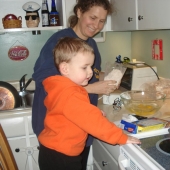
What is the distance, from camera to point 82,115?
1.02 m

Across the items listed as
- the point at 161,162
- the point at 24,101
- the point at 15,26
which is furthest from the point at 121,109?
the point at 15,26

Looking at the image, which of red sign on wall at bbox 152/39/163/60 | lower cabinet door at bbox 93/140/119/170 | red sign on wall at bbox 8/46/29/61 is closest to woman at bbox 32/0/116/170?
lower cabinet door at bbox 93/140/119/170

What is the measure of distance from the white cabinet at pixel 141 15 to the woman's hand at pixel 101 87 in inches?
16.0

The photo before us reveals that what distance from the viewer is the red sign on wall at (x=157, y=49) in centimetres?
201

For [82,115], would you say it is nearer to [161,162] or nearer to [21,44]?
[161,162]

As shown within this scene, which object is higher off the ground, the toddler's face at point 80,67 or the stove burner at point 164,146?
the toddler's face at point 80,67

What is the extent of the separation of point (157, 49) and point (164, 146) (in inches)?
47.2

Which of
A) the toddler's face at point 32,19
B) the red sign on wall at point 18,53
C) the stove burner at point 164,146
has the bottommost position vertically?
the stove burner at point 164,146

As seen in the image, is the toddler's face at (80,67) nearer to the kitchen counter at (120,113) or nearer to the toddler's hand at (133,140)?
the toddler's hand at (133,140)

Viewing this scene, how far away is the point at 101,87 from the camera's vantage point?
1.43 meters

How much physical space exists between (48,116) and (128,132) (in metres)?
0.38

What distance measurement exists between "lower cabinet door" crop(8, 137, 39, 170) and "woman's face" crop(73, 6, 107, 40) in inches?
37.7

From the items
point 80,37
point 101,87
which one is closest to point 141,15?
point 80,37

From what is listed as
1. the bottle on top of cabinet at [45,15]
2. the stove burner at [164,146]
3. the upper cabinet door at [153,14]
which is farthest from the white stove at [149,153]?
the bottle on top of cabinet at [45,15]
